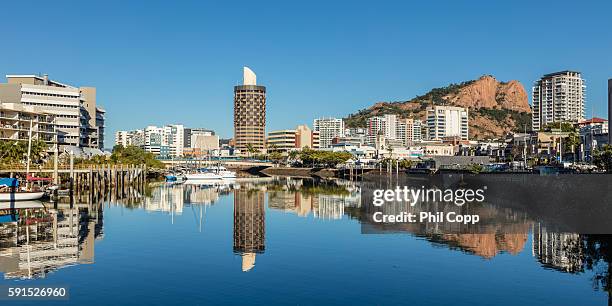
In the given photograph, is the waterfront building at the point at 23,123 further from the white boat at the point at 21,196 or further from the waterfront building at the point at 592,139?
the waterfront building at the point at 592,139

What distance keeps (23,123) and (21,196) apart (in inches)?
2294

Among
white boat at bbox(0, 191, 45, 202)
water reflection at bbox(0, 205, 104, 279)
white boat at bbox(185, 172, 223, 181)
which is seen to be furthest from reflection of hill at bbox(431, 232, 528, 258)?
white boat at bbox(185, 172, 223, 181)

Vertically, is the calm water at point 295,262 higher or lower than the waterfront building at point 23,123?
lower

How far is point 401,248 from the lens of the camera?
41.9 meters

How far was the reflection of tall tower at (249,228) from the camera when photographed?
40.1 meters

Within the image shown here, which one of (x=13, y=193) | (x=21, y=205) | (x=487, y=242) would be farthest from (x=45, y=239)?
(x=487, y=242)

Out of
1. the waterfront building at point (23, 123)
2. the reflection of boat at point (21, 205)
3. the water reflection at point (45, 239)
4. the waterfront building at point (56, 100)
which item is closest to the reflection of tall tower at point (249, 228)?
the water reflection at point (45, 239)

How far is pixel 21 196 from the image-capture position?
69.9 metres

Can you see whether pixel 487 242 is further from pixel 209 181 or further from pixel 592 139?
pixel 209 181

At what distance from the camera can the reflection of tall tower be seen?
4012cm

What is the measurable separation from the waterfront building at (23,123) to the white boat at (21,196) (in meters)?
44.1

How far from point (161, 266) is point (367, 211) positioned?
3881 centimetres

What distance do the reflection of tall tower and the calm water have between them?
16cm

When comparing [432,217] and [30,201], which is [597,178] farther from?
[30,201]
